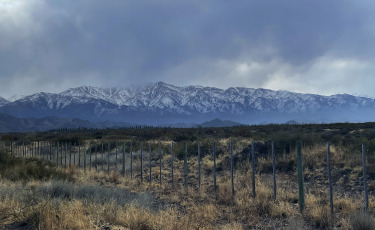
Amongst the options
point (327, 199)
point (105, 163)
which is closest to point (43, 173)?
point (105, 163)

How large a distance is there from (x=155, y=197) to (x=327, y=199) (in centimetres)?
634

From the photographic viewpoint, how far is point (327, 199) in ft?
34.0

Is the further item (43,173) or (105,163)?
(105,163)

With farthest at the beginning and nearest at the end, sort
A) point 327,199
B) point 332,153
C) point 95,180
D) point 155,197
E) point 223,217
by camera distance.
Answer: point 332,153 < point 95,180 < point 155,197 < point 327,199 < point 223,217

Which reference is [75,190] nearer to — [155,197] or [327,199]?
[155,197]

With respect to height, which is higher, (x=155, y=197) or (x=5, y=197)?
(x=5, y=197)

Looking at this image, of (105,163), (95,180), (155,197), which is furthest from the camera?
(105,163)

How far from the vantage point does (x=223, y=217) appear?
9156 millimetres

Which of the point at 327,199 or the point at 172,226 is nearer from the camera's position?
the point at 172,226

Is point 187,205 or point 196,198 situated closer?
point 187,205

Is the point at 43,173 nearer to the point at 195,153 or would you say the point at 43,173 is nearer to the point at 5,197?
the point at 5,197

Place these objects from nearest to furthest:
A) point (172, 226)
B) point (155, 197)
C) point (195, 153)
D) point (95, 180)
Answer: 1. point (172, 226)
2. point (155, 197)
3. point (95, 180)
4. point (195, 153)

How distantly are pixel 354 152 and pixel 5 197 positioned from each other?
17.0 m

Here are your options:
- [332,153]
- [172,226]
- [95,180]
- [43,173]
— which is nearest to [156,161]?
[95,180]
